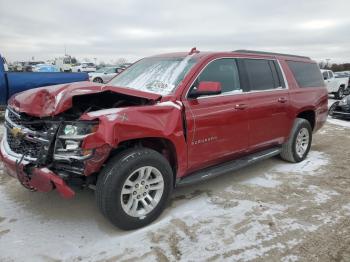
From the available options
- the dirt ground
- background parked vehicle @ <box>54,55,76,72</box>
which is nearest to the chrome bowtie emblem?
the dirt ground

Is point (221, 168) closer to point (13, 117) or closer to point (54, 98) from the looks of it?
point (54, 98)

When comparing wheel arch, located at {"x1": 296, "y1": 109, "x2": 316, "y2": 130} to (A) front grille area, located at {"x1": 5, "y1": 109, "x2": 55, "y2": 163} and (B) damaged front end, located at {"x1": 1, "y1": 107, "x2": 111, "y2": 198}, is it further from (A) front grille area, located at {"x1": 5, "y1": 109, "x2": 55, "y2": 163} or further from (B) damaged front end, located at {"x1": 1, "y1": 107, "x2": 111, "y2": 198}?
(A) front grille area, located at {"x1": 5, "y1": 109, "x2": 55, "y2": 163}

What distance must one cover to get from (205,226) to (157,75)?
6.21 ft

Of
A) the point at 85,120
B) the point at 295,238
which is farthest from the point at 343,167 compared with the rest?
the point at 85,120

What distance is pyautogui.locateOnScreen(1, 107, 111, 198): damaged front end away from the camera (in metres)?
3.02

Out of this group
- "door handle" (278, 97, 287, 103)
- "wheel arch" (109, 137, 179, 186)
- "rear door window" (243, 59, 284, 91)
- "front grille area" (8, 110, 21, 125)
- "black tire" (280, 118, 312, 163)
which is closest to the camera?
"wheel arch" (109, 137, 179, 186)

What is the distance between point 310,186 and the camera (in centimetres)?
475

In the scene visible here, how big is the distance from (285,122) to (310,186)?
1086 millimetres

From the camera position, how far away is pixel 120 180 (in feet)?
10.3

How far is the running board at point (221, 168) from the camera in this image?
3898 mm

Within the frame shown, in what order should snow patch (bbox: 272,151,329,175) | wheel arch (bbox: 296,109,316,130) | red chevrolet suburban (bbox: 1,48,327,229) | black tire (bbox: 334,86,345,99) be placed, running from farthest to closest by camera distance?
1. black tire (bbox: 334,86,345,99)
2. wheel arch (bbox: 296,109,316,130)
3. snow patch (bbox: 272,151,329,175)
4. red chevrolet suburban (bbox: 1,48,327,229)

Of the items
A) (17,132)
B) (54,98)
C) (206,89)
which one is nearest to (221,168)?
(206,89)

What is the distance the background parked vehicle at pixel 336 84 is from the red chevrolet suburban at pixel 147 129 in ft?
51.9

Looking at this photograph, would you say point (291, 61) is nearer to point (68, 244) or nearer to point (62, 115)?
point (62, 115)
